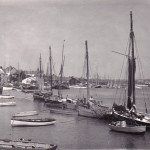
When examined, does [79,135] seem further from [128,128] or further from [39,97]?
[39,97]

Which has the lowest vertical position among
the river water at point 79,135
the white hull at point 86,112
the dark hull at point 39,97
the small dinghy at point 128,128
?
the river water at point 79,135

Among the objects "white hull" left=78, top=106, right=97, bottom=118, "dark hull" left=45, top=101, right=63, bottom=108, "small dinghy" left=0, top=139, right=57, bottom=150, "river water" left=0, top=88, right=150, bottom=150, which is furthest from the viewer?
"dark hull" left=45, top=101, right=63, bottom=108

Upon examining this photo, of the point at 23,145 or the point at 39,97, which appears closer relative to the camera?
the point at 23,145

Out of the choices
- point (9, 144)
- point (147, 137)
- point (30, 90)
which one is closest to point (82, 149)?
point (9, 144)

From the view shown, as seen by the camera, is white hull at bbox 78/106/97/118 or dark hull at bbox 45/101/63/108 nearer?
white hull at bbox 78/106/97/118

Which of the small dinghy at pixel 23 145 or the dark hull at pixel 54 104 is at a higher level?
the dark hull at pixel 54 104

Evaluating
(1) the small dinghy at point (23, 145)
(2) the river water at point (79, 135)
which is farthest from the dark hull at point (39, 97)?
(1) the small dinghy at point (23, 145)

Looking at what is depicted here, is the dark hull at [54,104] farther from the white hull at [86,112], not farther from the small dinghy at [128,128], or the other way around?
the small dinghy at [128,128]

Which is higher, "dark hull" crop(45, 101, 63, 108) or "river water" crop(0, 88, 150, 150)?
"dark hull" crop(45, 101, 63, 108)

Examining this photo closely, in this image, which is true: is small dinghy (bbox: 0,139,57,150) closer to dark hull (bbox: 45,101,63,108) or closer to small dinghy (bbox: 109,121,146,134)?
small dinghy (bbox: 109,121,146,134)

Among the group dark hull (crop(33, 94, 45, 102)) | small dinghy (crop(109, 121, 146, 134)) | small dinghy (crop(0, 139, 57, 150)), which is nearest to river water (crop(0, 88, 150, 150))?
small dinghy (crop(109, 121, 146, 134))

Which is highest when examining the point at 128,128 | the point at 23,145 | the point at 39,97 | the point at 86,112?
the point at 39,97

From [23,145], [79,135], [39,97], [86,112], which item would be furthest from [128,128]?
[39,97]

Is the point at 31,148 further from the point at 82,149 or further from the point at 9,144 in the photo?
the point at 82,149
